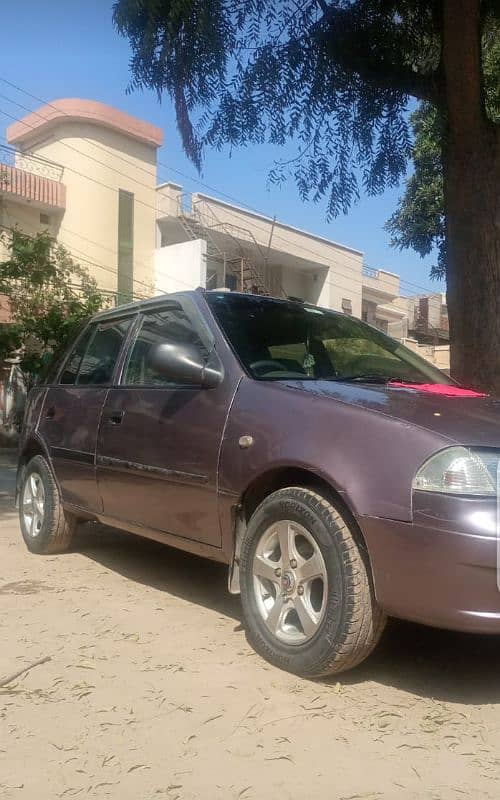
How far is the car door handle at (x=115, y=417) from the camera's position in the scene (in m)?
4.38

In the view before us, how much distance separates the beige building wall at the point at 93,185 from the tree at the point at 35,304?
5.84m

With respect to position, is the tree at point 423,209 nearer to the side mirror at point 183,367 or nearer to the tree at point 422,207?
the tree at point 422,207

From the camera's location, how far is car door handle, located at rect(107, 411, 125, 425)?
173 inches

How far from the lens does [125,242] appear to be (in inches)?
871

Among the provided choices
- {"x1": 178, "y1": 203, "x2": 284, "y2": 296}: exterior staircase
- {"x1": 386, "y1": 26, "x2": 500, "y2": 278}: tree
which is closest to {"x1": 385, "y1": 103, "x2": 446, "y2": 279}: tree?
{"x1": 386, "y1": 26, "x2": 500, "y2": 278}: tree

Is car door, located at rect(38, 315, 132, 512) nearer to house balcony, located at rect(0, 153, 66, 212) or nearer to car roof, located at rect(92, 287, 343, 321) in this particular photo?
car roof, located at rect(92, 287, 343, 321)

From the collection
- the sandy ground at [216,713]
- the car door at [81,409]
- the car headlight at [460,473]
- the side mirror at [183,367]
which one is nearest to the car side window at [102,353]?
the car door at [81,409]

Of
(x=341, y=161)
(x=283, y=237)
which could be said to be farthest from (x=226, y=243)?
(x=341, y=161)

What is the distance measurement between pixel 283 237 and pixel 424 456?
2427 centimetres

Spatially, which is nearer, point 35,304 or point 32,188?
point 35,304

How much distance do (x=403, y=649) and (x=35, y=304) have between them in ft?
41.0

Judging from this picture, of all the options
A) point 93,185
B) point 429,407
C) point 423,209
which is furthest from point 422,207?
point 93,185

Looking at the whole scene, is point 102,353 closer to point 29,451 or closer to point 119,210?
point 29,451

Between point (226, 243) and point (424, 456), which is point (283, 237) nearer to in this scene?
point (226, 243)
